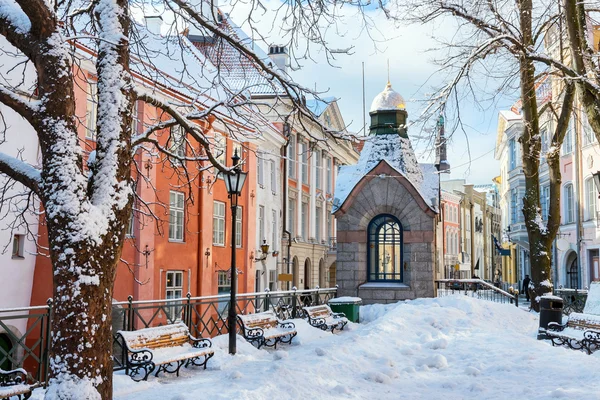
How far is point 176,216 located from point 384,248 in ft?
26.4

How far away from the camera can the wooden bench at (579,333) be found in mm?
12562

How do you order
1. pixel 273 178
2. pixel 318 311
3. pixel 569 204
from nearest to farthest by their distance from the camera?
pixel 318 311, pixel 569 204, pixel 273 178

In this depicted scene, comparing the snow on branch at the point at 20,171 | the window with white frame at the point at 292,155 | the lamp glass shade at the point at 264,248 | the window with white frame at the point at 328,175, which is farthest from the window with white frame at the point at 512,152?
the snow on branch at the point at 20,171

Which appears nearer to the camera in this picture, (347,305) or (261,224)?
(347,305)

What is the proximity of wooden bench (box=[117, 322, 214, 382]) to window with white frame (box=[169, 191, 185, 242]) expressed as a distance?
41.0ft

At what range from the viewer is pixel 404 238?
20.7 m

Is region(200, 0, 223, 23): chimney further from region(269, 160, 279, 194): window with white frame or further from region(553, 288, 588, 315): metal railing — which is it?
region(269, 160, 279, 194): window with white frame

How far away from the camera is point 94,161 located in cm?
645

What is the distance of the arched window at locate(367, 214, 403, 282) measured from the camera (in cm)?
2127

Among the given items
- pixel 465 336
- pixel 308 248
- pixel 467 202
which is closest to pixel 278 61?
pixel 308 248

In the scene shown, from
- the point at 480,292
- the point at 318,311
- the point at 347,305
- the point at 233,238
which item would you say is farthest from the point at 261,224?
the point at 233,238

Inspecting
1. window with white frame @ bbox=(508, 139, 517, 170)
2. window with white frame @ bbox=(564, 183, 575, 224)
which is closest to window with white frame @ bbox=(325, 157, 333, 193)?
window with white frame @ bbox=(508, 139, 517, 170)

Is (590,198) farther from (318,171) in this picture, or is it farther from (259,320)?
(259,320)

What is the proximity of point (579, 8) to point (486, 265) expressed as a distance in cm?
8861
